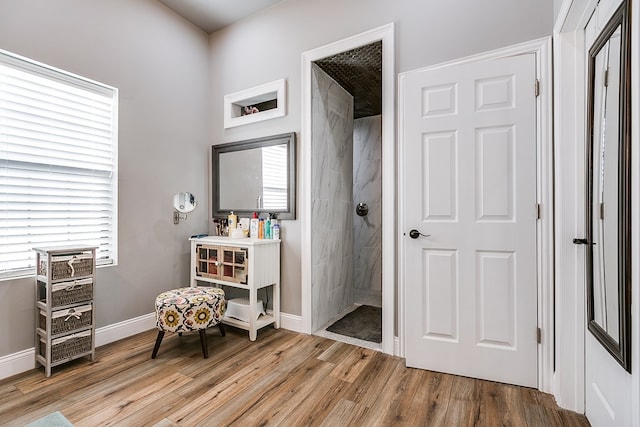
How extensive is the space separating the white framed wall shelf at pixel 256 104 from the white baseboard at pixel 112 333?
1954 millimetres

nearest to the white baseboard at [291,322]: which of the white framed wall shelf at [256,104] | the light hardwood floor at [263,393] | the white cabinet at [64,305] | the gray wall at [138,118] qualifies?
the light hardwood floor at [263,393]

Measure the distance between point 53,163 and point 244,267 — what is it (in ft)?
5.28

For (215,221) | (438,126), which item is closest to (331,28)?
(438,126)

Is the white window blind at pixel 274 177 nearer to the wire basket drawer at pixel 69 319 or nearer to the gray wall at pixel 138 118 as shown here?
the gray wall at pixel 138 118

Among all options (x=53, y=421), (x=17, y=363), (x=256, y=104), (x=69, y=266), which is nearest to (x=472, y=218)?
(x=256, y=104)

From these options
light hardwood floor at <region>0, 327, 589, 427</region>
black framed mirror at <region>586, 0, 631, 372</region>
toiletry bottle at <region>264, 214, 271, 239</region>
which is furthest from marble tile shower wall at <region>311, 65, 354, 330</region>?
black framed mirror at <region>586, 0, 631, 372</region>

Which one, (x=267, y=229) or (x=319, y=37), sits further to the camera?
(x=267, y=229)

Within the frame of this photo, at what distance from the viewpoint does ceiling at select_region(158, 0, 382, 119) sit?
2772 mm

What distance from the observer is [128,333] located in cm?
269

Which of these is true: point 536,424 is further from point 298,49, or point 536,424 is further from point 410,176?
point 298,49

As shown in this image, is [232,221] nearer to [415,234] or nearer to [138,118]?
[138,118]

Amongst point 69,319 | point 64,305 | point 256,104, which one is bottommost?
point 69,319

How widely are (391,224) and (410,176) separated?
0.39 metres

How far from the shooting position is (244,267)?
2668mm
